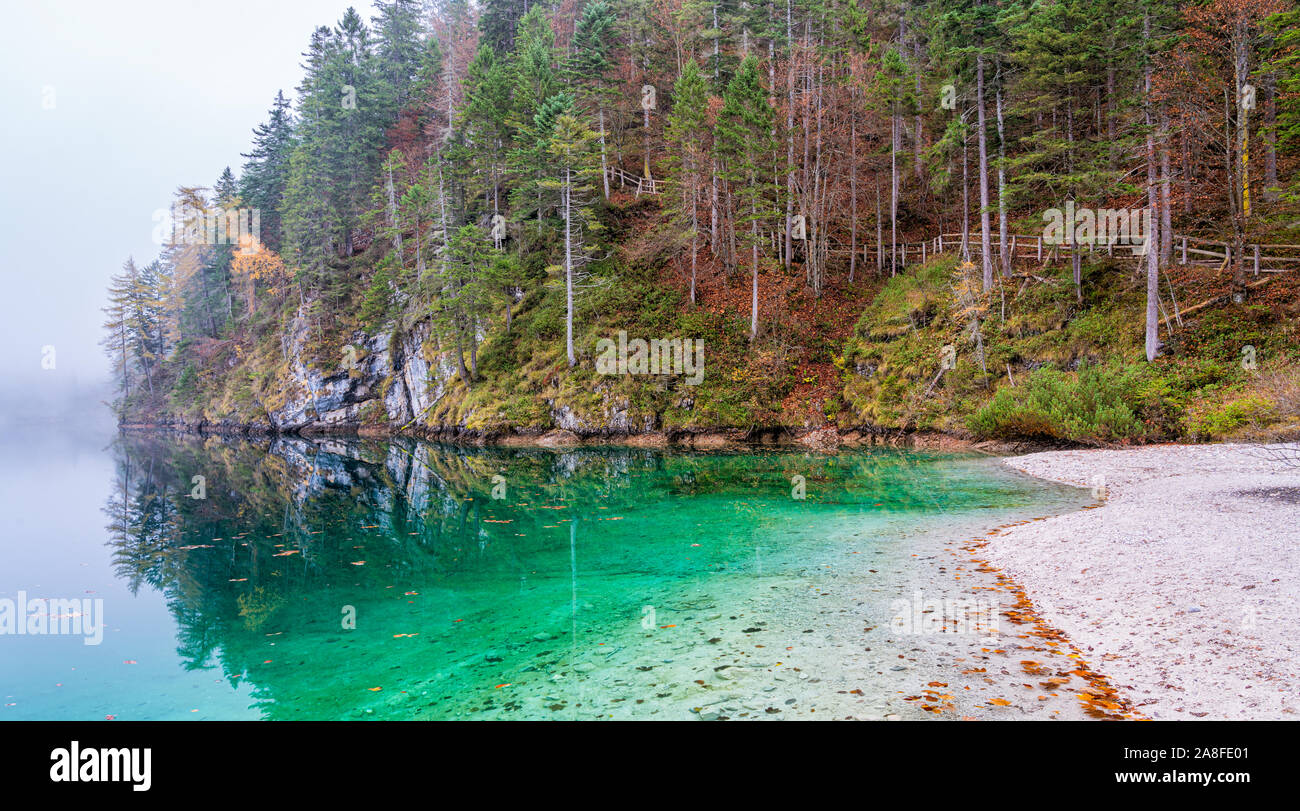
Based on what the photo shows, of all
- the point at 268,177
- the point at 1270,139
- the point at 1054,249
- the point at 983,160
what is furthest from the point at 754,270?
the point at 268,177

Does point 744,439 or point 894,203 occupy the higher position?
point 894,203

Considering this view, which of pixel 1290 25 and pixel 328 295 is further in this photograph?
pixel 328 295

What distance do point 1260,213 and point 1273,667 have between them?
27.7 metres

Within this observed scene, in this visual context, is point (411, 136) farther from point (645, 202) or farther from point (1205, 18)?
point (1205, 18)

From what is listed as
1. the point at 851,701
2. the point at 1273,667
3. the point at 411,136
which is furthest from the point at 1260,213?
the point at 411,136

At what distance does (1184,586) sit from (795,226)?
31.4 meters

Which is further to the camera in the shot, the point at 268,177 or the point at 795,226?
the point at 268,177

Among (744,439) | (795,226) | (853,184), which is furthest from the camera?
(795,226)

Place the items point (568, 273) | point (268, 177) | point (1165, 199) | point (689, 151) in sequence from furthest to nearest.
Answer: point (268, 177), point (689, 151), point (568, 273), point (1165, 199)

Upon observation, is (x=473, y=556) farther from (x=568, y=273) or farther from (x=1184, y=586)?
(x=568, y=273)

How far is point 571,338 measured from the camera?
33031 millimetres

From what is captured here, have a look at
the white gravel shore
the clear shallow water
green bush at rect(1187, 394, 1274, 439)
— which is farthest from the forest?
the clear shallow water

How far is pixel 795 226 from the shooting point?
35312 mm

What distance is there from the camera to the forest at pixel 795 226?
69.3 feet
